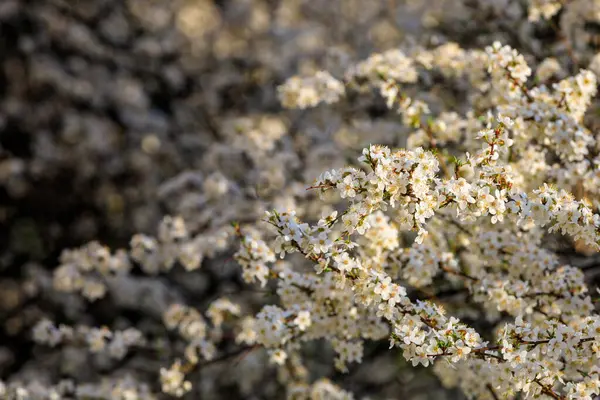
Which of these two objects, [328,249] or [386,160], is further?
[328,249]

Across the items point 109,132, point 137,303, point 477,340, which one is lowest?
point 477,340

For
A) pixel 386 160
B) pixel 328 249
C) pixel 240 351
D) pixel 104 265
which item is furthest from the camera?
pixel 104 265

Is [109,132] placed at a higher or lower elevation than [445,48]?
higher

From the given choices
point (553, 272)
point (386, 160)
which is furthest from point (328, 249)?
point (553, 272)

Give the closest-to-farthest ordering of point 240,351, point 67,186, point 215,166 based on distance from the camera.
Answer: point 240,351
point 215,166
point 67,186

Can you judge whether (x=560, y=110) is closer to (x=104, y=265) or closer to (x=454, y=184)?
(x=454, y=184)

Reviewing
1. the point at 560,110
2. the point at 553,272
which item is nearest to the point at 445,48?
the point at 560,110
